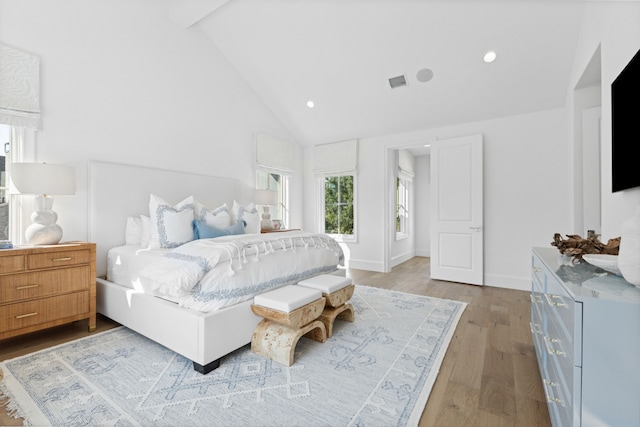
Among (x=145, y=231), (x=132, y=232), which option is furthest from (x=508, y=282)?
(x=132, y=232)

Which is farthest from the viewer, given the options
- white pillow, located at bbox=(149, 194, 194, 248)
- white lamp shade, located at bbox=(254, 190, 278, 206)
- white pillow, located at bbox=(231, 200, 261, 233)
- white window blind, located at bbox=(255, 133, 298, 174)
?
white window blind, located at bbox=(255, 133, 298, 174)

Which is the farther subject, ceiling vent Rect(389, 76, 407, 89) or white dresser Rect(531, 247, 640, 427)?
ceiling vent Rect(389, 76, 407, 89)

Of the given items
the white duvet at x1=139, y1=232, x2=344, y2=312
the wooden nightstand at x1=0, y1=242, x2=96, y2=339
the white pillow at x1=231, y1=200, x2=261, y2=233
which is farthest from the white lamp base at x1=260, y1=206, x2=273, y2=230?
the wooden nightstand at x1=0, y1=242, x2=96, y2=339

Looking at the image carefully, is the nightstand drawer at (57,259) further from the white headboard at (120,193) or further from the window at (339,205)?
the window at (339,205)

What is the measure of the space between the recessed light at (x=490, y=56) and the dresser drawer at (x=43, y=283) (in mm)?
4541

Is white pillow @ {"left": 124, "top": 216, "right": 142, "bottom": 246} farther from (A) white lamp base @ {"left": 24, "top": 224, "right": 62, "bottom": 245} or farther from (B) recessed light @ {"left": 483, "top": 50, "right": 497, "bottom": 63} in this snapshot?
(B) recessed light @ {"left": 483, "top": 50, "right": 497, "bottom": 63}

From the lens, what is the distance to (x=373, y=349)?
214cm

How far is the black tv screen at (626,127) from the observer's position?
4.67ft

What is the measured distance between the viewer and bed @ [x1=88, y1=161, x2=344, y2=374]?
Result: 187 centimetres

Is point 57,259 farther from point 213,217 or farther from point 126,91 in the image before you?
point 126,91

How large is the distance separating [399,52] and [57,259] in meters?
4.02

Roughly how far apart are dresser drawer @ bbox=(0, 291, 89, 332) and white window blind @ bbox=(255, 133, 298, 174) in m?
2.98

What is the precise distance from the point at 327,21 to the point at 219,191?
2.56 metres

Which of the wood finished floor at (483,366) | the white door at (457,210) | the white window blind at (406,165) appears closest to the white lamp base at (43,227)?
the wood finished floor at (483,366)
